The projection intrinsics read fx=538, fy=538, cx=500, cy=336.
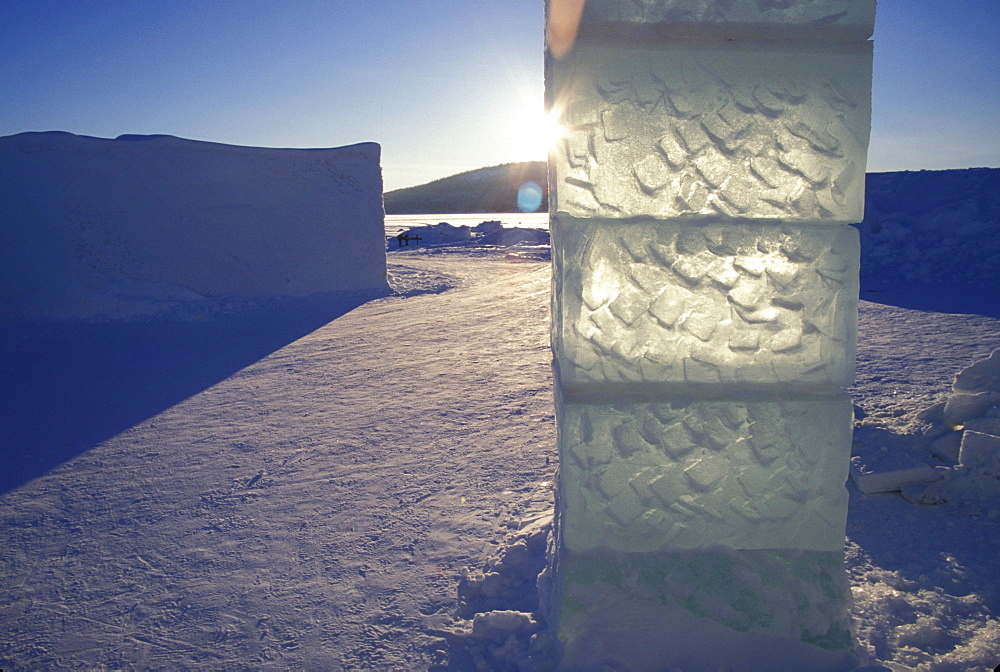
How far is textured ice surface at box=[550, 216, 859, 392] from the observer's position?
1350mm

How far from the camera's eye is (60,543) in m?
2.23

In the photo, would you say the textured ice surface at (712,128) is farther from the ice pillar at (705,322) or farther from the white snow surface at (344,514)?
the white snow surface at (344,514)

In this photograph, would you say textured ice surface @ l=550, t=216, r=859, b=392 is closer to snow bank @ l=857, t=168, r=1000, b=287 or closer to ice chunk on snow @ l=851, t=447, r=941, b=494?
ice chunk on snow @ l=851, t=447, r=941, b=494

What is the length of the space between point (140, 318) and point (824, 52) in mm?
7619

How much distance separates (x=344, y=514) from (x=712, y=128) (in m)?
2.06

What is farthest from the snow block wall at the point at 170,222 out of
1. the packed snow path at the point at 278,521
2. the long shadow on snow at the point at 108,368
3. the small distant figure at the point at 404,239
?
the small distant figure at the point at 404,239

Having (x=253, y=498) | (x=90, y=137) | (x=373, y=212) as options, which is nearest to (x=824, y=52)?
(x=253, y=498)

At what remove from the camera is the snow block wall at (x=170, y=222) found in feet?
21.6

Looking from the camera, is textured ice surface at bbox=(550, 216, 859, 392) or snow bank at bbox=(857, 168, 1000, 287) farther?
snow bank at bbox=(857, 168, 1000, 287)

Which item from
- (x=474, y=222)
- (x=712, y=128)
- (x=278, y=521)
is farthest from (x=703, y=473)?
(x=474, y=222)

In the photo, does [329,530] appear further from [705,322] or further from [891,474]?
[891,474]

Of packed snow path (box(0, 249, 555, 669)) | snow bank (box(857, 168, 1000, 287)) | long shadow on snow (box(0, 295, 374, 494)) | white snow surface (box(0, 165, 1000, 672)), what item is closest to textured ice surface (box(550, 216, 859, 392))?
white snow surface (box(0, 165, 1000, 672))

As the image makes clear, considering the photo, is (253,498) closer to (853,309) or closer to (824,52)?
(853,309)

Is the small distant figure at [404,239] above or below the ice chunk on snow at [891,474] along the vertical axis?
above
